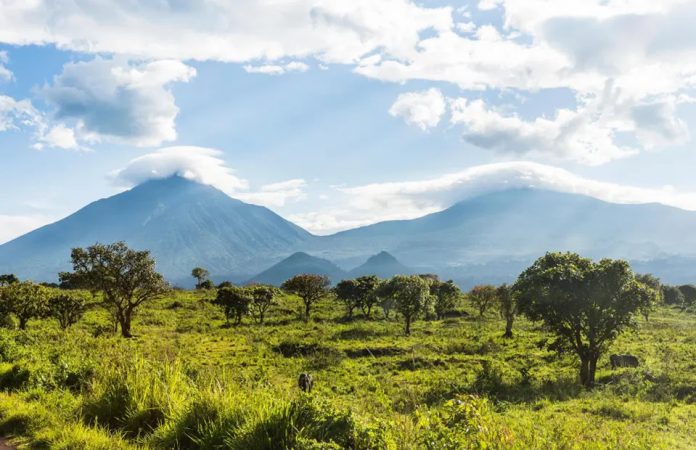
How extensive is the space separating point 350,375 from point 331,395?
34.7ft

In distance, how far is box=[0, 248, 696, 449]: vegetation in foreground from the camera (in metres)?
7.05

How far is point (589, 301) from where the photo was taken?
1162 inches

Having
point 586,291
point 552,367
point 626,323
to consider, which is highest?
point 586,291

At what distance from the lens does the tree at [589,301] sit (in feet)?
96.9

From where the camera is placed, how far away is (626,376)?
30.4m

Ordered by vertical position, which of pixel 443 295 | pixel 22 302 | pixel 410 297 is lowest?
pixel 443 295

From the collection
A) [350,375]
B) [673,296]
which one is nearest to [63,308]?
[350,375]

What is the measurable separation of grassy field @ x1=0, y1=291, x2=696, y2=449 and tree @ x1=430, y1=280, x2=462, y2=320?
30350mm

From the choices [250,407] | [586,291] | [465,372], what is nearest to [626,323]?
[586,291]

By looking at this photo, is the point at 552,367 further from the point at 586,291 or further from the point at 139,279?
the point at 139,279

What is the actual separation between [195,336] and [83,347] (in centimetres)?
3890

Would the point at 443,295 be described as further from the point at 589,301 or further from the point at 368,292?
the point at 589,301

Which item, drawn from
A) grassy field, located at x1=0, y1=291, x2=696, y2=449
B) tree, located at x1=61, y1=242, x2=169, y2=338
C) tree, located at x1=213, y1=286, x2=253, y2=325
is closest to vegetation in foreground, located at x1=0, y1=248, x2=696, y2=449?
grassy field, located at x1=0, y1=291, x2=696, y2=449

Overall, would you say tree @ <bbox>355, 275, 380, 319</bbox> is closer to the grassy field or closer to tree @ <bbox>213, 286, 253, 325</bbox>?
tree @ <bbox>213, 286, 253, 325</bbox>
